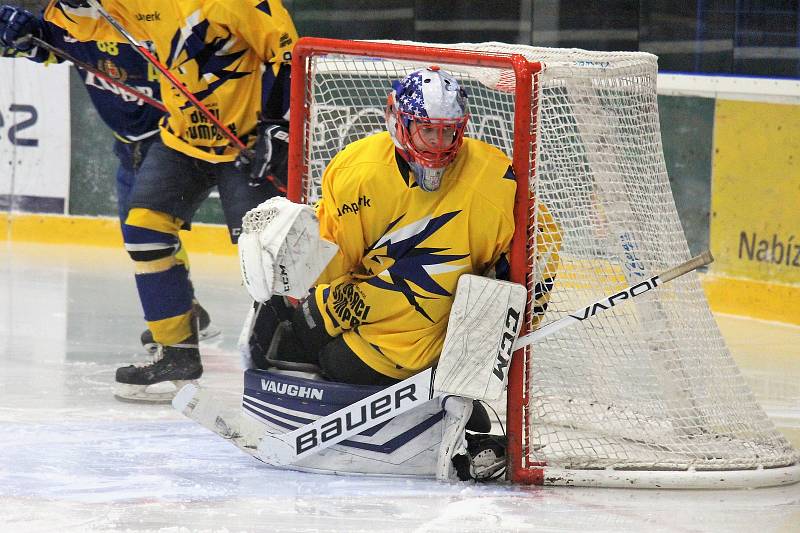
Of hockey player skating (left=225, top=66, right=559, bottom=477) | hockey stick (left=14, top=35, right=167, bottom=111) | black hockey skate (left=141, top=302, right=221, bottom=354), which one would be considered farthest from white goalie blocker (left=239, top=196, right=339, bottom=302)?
black hockey skate (left=141, top=302, right=221, bottom=354)

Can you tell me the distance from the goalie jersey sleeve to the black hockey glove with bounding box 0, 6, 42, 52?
1.67m

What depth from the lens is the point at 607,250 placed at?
3580 millimetres

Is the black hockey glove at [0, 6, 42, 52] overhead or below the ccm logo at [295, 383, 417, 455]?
overhead

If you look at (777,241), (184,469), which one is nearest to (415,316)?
(184,469)

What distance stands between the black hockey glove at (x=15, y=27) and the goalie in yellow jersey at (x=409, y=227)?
1652 millimetres

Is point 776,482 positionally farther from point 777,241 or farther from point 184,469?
point 777,241

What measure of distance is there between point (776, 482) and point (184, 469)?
142 cm

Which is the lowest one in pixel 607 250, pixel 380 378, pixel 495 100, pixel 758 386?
pixel 758 386

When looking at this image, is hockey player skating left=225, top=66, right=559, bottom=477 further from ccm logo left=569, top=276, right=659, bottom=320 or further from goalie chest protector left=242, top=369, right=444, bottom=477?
ccm logo left=569, top=276, right=659, bottom=320

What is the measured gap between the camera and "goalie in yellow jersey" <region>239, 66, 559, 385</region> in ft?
10.2

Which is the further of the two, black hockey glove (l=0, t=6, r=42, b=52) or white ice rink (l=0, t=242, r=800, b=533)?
black hockey glove (l=0, t=6, r=42, b=52)

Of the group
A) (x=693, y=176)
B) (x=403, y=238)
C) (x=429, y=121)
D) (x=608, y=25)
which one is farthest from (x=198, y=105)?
(x=608, y=25)

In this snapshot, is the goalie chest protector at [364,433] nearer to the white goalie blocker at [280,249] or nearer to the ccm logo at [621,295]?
the white goalie blocker at [280,249]

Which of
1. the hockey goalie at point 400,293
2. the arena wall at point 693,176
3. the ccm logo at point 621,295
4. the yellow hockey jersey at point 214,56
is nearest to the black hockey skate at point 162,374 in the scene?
the yellow hockey jersey at point 214,56
